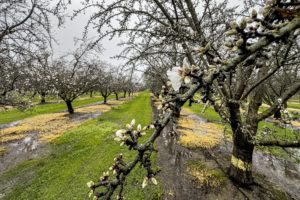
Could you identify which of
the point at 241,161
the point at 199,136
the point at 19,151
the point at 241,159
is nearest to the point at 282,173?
the point at 241,161

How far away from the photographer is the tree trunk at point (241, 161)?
7754mm

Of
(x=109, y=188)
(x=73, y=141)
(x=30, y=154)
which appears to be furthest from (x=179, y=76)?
(x=73, y=141)

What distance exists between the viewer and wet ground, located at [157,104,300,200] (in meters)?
8.19

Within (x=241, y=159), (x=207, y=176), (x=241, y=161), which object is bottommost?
(x=207, y=176)

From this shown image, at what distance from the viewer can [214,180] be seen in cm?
916

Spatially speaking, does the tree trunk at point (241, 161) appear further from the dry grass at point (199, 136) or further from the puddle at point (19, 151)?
the puddle at point (19, 151)

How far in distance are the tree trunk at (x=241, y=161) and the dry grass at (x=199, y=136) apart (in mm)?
5334

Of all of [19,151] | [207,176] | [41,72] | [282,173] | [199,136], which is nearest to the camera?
[207,176]

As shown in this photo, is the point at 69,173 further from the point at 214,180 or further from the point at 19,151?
the point at 214,180

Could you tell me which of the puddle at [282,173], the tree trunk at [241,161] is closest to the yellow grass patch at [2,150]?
the tree trunk at [241,161]

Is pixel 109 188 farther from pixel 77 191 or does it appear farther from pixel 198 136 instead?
pixel 198 136

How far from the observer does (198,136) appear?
16.6m

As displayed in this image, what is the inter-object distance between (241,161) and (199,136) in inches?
336

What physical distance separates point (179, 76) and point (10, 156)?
14504 millimetres
